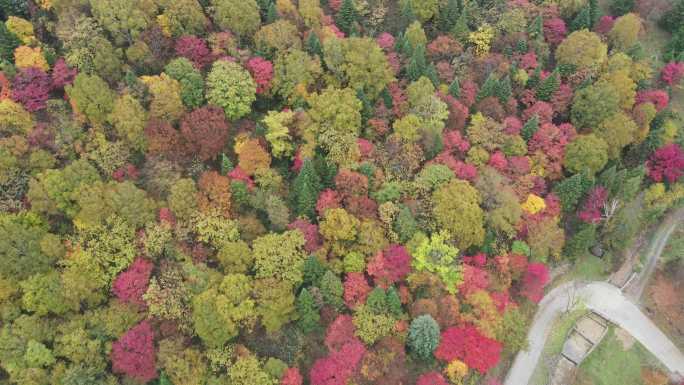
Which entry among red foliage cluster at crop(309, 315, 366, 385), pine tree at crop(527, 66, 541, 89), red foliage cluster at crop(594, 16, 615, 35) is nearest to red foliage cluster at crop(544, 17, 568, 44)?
red foliage cluster at crop(594, 16, 615, 35)

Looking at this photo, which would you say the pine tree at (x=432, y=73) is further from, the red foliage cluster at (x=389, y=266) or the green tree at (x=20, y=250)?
the green tree at (x=20, y=250)

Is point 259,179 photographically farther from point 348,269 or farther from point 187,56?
point 187,56

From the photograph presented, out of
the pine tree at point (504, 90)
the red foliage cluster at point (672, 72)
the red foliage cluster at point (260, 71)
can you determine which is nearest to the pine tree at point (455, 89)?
the pine tree at point (504, 90)

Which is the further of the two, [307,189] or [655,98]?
[655,98]

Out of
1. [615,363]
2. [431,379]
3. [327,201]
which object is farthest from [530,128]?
[431,379]

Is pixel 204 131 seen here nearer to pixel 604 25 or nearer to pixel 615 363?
pixel 615 363

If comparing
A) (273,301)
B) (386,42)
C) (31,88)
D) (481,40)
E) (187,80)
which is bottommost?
(273,301)

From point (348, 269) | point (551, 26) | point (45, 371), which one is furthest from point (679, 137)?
point (45, 371)
